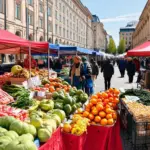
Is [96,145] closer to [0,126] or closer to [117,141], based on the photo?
[117,141]

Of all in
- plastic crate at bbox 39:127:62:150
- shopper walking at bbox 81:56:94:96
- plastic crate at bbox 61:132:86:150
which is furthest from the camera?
shopper walking at bbox 81:56:94:96

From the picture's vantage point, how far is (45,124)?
3.37 metres

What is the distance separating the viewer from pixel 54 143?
325 centimetres

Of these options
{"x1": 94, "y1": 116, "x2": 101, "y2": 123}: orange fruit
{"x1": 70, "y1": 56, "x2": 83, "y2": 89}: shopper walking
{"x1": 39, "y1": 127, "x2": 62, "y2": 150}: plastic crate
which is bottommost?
{"x1": 39, "y1": 127, "x2": 62, "y2": 150}: plastic crate

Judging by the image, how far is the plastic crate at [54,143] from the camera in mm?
2998

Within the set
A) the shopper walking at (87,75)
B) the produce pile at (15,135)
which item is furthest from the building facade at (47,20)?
the produce pile at (15,135)

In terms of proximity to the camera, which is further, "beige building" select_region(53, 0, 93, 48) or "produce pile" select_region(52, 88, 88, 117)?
"beige building" select_region(53, 0, 93, 48)

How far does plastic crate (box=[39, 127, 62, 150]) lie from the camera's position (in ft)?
9.84

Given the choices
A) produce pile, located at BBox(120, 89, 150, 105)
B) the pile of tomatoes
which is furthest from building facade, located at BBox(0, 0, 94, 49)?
the pile of tomatoes

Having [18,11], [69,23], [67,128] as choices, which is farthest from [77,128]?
[69,23]

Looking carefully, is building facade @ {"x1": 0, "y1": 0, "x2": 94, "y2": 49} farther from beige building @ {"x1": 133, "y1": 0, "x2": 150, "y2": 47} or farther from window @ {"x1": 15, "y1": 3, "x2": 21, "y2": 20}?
beige building @ {"x1": 133, "y1": 0, "x2": 150, "y2": 47}

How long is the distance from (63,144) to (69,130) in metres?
0.22

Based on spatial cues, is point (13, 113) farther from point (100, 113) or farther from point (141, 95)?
point (141, 95)

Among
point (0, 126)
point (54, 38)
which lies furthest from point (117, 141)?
point (54, 38)
